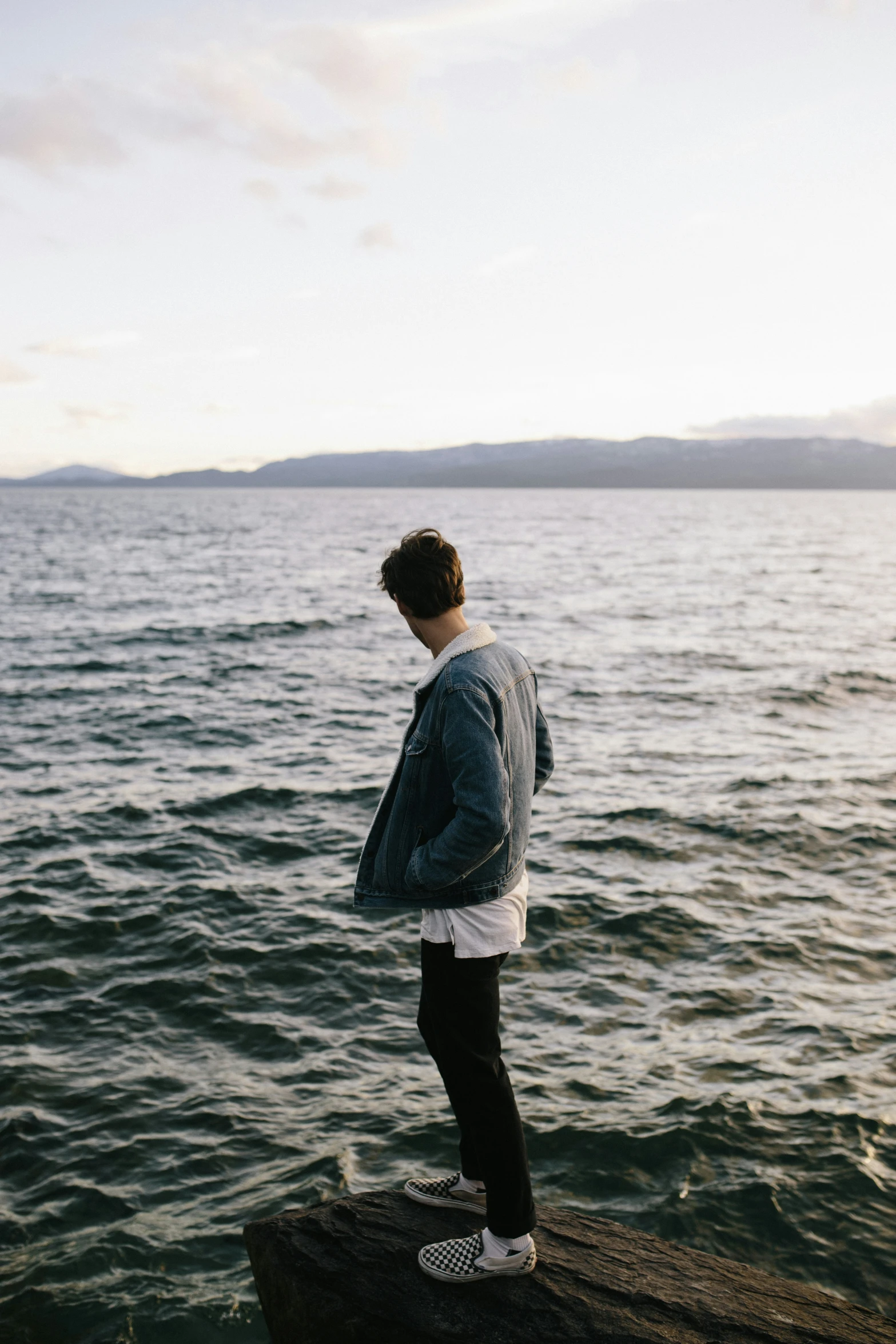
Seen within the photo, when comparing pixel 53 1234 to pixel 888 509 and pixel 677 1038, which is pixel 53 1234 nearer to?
pixel 677 1038

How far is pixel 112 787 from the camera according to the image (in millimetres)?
16172

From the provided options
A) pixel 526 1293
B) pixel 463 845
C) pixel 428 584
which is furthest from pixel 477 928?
pixel 526 1293

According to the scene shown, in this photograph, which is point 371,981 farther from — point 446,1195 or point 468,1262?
point 468,1262

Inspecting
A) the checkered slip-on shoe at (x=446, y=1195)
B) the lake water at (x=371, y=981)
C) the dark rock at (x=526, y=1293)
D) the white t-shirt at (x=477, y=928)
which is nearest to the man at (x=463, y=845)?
the white t-shirt at (x=477, y=928)

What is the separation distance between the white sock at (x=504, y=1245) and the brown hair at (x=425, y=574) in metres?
2.87

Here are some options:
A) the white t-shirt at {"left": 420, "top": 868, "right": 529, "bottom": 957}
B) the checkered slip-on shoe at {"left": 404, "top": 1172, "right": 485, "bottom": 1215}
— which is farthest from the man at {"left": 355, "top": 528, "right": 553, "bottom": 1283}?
the checkered slip-on shoe at {"left": 404, "top": 1172, "right": 485, "bottom": 1215}

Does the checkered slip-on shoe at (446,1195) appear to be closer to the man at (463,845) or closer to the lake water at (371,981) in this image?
the man at (463,845)

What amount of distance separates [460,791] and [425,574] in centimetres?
92

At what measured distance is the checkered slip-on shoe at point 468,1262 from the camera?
4449 millimetres

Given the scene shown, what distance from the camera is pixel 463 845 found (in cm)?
389

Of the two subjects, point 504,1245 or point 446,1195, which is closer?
point 504,1245

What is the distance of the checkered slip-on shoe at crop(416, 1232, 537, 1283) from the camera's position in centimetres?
445

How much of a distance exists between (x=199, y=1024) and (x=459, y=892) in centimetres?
638

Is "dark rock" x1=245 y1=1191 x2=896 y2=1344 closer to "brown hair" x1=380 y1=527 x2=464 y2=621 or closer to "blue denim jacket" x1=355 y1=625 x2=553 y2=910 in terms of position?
"blue denim jacket" x1=355 y1=625 x2=553 y2=910
